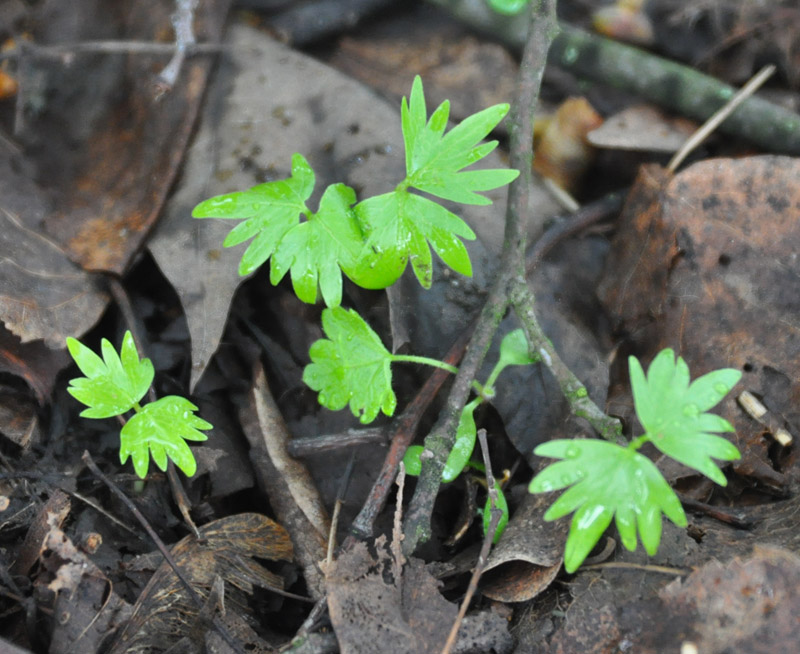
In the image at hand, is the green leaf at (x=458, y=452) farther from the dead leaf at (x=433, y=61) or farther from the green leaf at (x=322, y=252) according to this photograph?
the dead leaf at (x=433, y=61)

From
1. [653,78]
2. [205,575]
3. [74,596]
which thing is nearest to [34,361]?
[74,596]

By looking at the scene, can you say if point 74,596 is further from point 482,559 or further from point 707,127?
point 707,127

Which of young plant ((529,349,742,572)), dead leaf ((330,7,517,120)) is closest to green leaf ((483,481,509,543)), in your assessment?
young plant ((529,349,742,572))

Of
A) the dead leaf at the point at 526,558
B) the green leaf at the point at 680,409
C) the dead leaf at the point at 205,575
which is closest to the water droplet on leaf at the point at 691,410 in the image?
the green leaf at the point at 680,409

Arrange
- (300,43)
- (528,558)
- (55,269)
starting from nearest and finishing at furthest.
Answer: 1. (528,558)
2. (55,269)
3. (300,43)

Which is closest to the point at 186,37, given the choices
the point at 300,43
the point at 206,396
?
the point at 300,43

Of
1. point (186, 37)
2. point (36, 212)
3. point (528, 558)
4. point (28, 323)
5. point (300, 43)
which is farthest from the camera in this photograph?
point (300, 43)

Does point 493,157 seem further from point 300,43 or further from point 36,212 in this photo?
point 36,212
